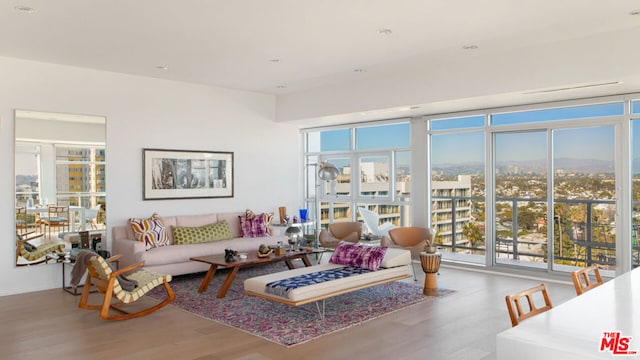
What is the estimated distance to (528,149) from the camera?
7305 mm

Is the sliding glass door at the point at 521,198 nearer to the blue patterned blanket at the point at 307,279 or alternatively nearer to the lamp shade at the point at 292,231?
the blue patterned blanket at the point at 307,279

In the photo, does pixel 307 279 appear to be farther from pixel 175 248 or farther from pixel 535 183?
pixel 535 183

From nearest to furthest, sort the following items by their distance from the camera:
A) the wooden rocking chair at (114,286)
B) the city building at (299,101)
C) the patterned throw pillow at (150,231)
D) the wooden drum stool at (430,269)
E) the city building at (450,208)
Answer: the city building at (299,101), the wooden rocking chair at (114,286), the wooden drum stool at (430,269), the patterned throw pillow at (150,231), the city building at (450,208)

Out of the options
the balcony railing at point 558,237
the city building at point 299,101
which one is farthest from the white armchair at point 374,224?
the balcony railing at point 558,237

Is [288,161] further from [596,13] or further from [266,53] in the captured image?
[596,13]

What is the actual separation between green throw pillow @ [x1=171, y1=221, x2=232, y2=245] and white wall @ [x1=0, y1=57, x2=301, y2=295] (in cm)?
56

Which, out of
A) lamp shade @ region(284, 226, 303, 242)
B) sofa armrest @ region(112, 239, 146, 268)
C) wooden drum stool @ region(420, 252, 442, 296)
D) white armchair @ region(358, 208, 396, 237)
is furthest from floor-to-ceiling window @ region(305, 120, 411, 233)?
sofa armrest @ region(112, 239, 146, 268)

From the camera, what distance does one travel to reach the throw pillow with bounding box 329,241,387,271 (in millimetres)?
5680

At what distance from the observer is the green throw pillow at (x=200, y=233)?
744 cm

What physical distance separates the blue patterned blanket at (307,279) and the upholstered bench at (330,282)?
1.6 inches

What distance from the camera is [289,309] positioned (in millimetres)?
5387

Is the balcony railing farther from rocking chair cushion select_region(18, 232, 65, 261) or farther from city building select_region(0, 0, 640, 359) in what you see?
rocking chair cushion select_region(18, 232, 65, 261)

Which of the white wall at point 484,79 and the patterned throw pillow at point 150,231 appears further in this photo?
the patterned throw pillow at point 150,231

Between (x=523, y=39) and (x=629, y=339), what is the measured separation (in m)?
4.66
